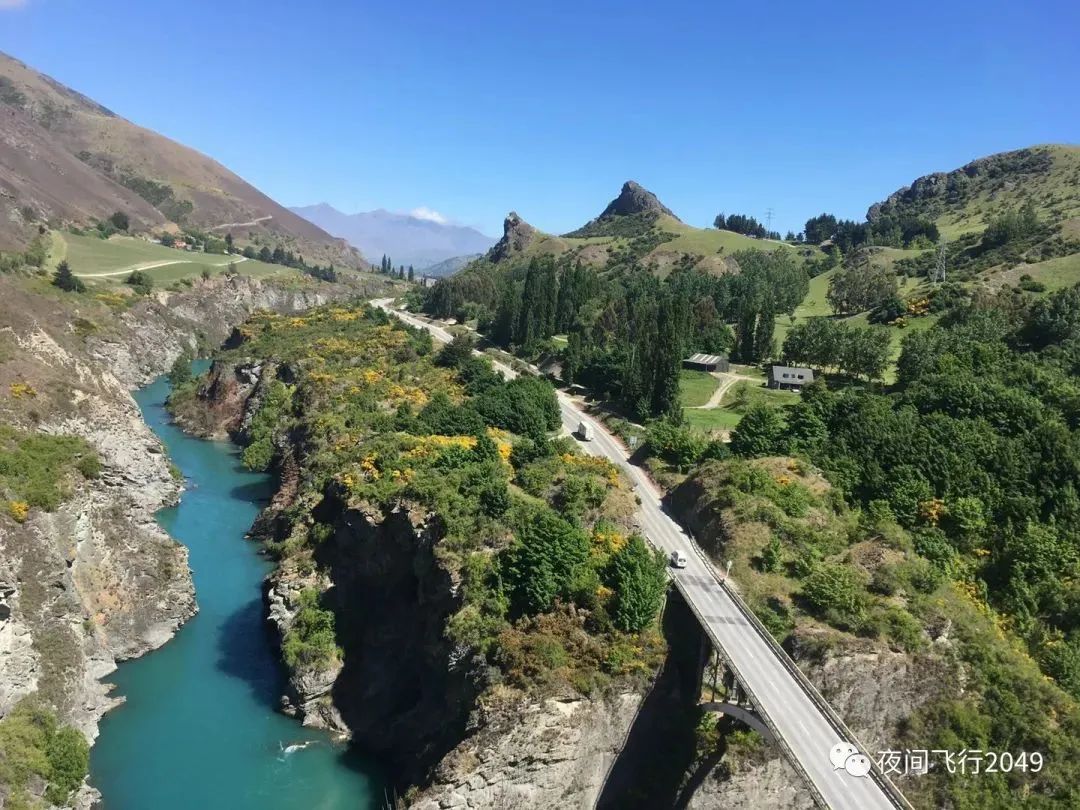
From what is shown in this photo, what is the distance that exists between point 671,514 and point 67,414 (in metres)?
47.0

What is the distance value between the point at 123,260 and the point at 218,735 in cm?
15008

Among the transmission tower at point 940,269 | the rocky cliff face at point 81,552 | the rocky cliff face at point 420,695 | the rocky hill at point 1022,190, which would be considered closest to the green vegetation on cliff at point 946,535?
the rocky cliff face at point 420,695

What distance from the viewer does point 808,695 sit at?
2922 centimetres

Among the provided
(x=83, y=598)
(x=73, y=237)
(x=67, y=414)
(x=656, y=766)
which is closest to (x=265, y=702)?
(x=83, y=598)

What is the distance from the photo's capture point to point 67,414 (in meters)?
50.7

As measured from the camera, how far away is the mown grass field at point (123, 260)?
13800cm

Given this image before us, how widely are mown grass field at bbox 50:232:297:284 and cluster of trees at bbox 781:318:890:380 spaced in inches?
5064

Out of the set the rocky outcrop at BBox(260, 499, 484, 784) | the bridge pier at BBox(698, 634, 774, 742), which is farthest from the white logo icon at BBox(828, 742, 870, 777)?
the rocky outcrop at BBox(260, 499, 484, 784)

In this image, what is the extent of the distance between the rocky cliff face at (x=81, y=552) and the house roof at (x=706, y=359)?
6392cm

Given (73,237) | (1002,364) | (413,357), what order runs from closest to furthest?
(1002,364), (413,357), (73,237)

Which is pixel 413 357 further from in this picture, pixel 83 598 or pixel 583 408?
pixel 83 598

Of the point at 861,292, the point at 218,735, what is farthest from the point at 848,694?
the point at 861,292

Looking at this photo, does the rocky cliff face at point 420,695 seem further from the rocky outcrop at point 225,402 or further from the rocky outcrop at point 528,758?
the rocky outcrop at point 225,402

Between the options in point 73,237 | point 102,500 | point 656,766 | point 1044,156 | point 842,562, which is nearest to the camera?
point 656,766
